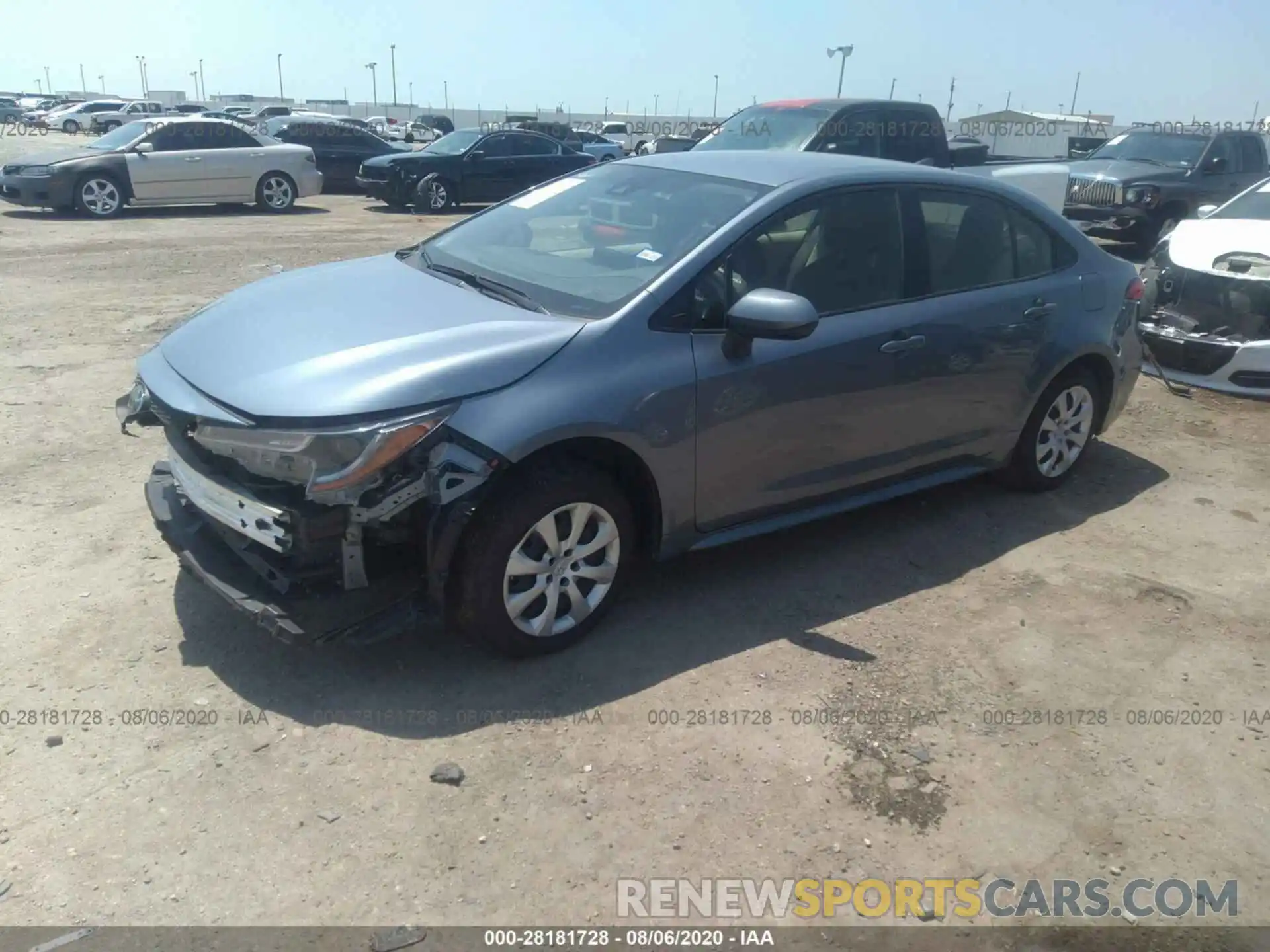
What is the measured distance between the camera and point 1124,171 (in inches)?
523

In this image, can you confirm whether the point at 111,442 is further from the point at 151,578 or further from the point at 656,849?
the point at 656,849

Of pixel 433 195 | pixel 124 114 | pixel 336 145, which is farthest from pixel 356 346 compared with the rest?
pixel 124 114

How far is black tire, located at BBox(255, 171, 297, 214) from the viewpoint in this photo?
1642 cm

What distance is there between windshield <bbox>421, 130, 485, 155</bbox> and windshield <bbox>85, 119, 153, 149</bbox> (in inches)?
174

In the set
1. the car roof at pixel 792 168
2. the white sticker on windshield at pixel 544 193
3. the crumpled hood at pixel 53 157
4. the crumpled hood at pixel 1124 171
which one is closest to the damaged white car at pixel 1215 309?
the car roof at pixel 792 168

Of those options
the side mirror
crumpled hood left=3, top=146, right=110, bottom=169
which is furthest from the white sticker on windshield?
crumpled hood left=3, top=146, right=110, bottom=169

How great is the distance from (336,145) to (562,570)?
18.5m

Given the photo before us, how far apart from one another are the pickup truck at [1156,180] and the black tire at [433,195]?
9.78 m

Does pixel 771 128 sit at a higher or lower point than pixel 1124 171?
higher

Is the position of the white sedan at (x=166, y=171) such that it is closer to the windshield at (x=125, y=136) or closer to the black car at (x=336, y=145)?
the windshield at (x=125, y=136)

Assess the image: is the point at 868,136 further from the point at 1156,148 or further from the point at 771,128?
the point at 1156,148

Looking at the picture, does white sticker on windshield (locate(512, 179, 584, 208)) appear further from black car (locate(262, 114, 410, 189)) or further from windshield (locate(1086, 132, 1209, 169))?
black car (locate(262, 114, 410, 189))

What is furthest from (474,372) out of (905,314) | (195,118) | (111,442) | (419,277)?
(195,118)

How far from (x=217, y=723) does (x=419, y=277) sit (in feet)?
6.36
